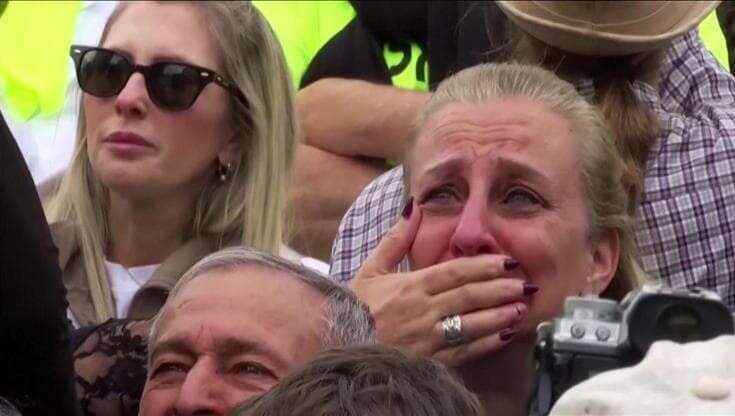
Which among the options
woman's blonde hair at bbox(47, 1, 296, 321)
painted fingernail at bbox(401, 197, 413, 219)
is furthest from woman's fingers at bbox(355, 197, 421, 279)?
woman's blonde hair at bbox(47, 1, 296, 321)

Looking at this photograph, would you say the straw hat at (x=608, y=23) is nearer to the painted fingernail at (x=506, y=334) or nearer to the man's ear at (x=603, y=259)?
the man's ear at (x=603, y=259)

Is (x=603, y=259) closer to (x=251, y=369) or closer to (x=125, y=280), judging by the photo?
(x=251, y=369)

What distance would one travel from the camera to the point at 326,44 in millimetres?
4277

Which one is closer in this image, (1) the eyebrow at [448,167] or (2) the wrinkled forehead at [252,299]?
(2) the wrinkled forehead at [252,299]

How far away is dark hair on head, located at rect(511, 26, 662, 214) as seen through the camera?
10.8 feet

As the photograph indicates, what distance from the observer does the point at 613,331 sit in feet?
6.10

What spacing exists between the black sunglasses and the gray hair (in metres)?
1.01

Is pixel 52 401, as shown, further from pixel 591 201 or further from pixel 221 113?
pixel 221 113

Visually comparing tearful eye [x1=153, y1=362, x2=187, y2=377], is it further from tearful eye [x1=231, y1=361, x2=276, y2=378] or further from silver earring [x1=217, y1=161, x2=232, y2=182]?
silver earring [x1=217, y1=161, x2=232, y2=182]

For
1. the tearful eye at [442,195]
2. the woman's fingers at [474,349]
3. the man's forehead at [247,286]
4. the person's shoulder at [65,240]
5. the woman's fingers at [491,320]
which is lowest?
the person's shoulder at [65,240]

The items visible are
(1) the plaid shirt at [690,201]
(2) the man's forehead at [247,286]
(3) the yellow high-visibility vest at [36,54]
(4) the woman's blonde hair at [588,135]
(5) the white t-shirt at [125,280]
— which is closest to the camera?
(2) the man's forehead at [247,286]

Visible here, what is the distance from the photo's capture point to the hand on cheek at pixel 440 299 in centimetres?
→ 287

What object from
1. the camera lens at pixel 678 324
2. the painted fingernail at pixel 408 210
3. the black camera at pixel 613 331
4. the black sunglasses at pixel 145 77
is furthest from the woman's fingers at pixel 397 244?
the camera lens at pixel 678 324

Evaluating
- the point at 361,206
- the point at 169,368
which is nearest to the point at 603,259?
the point at 361,206
